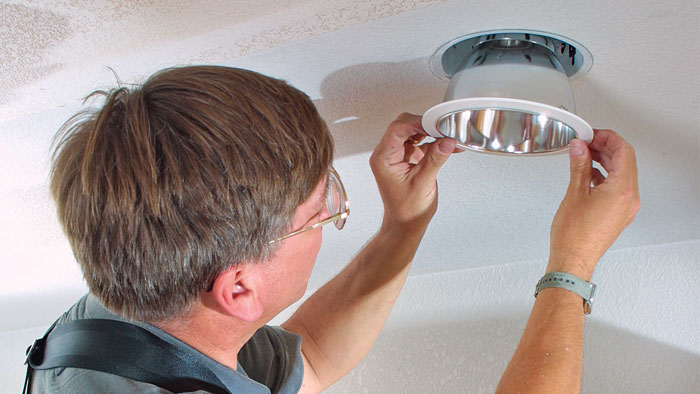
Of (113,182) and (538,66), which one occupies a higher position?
(538,66)

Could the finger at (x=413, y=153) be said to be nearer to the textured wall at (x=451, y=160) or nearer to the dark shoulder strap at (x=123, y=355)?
the textured wall at (x=451, y=160)

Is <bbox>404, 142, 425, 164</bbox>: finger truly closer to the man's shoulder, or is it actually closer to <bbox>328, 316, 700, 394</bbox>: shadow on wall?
the man's shoulder

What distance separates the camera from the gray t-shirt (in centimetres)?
102

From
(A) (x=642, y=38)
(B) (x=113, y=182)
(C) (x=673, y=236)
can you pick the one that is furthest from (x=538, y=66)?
(C) (x=673, y=236)

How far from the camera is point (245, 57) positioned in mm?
1169

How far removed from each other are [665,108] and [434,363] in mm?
1211

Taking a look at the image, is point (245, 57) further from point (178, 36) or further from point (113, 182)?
point (113, 182)

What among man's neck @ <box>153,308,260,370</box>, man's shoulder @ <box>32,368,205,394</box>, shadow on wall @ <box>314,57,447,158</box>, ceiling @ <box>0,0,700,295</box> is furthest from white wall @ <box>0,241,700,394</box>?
man's shoulder @ <box>32,368,205,394</box>

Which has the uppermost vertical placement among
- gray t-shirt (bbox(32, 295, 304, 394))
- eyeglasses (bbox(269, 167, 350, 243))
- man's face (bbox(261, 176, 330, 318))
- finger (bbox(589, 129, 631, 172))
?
finger (bbox(589, 129, 631, 172))

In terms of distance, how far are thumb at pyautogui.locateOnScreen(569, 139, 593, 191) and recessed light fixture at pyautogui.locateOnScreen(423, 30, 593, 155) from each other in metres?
0.02

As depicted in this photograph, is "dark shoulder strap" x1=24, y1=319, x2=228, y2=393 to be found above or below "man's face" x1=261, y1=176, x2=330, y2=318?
below

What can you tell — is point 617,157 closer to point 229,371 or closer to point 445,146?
point 445,146

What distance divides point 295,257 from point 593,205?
19.4 inches

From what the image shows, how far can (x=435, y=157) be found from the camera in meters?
1.28
